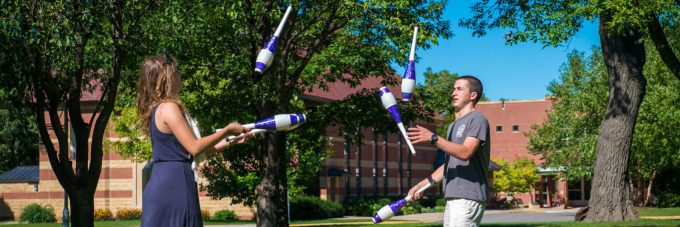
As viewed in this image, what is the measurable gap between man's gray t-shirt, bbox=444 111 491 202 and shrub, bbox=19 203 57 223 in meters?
44.0

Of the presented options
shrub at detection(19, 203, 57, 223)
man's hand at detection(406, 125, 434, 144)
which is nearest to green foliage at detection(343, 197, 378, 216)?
shrub at detection(19, 203, 57, 223)

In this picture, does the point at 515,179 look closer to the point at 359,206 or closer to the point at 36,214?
the point at 359,206

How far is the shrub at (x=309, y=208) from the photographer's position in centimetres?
4347

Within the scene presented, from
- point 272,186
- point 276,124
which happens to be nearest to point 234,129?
point 276,124

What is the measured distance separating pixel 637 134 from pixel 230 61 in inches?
1027

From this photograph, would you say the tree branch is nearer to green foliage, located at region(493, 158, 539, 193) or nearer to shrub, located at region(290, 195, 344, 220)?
shrub, located at region(290, 195, 344, 220)

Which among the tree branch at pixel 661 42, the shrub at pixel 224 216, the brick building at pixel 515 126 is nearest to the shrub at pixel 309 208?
the shrub at pixel 224 216

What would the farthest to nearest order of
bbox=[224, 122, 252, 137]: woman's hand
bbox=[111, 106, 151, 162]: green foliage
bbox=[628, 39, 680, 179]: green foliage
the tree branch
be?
bbox=[628, 39, 680, 179]: green foliage → bbox=[111, 106, 151, 162]: green foliage → the tree branch → bbox=[224, 122, 252, 137]: woman's hand

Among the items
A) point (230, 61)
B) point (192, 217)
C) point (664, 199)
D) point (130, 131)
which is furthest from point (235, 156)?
point (664, 199)

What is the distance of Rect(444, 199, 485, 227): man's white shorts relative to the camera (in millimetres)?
6906

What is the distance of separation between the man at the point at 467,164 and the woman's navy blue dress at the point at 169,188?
209 cm

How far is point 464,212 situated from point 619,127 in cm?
1530

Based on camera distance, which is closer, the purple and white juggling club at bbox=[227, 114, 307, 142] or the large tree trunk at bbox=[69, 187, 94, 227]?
the purple and white juggling club at bbox=[227, 114, 307, 142]

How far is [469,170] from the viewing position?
272 inches
